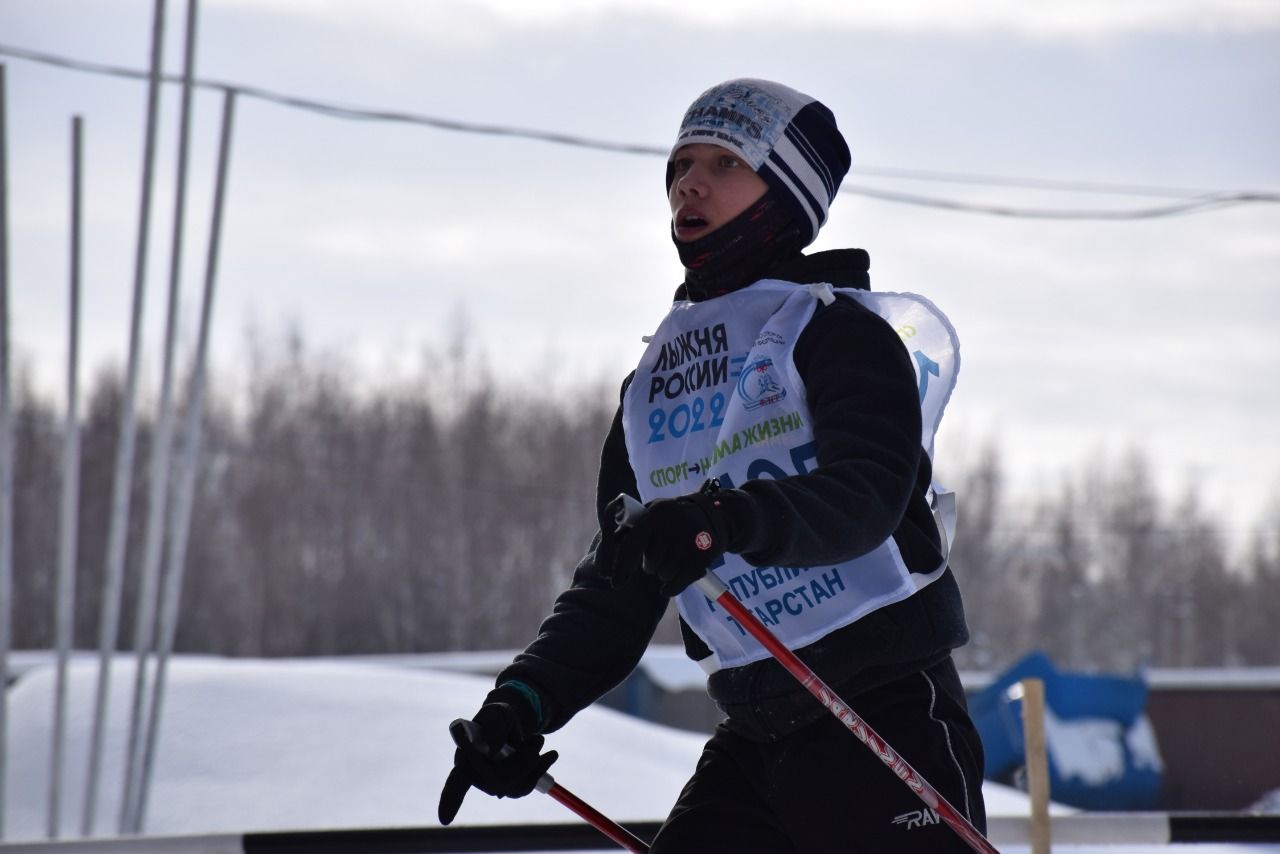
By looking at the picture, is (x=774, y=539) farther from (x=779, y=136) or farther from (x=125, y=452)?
(x=125, y=452)

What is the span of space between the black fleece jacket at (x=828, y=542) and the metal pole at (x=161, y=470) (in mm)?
4304

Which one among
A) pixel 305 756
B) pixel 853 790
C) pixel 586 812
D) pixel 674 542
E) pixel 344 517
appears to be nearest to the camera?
pixel 674 542

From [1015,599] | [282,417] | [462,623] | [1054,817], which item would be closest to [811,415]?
[1054,817]

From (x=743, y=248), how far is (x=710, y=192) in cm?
10

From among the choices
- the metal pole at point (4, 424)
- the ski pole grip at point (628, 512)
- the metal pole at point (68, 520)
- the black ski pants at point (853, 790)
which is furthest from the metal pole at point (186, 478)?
the ski pole grip at point (628, 512)

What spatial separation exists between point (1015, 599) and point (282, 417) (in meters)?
27.0

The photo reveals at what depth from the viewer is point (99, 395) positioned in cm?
4022

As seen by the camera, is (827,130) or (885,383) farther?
(827,130)

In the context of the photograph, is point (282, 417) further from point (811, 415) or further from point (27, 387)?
point (811, 415)

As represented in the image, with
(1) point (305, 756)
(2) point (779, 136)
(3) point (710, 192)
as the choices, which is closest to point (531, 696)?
(3) point (710, 192)

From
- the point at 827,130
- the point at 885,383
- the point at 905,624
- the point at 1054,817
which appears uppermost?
the point at 827,130

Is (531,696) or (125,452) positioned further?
(125,452)

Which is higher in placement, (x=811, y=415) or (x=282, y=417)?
(x=811, y=415)

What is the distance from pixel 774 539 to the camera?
5.79 feet
